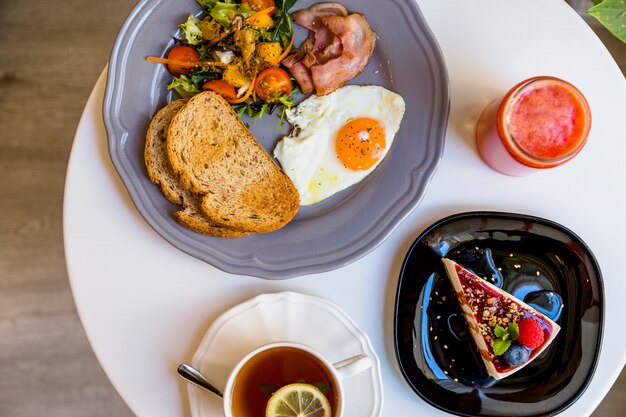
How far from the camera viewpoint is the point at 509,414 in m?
1.83

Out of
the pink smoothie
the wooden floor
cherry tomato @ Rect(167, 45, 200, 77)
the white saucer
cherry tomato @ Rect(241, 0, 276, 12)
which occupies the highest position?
the pink smoothie

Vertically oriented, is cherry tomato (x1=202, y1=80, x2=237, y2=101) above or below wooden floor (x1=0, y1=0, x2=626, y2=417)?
above

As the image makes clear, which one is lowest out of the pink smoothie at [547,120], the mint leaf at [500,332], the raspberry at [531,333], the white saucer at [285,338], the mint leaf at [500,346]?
the white saucer at [285,338]

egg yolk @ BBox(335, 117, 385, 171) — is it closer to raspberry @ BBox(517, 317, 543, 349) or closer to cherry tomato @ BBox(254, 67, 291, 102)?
cherry tomato @ BBox(254, 67, 291, 102)

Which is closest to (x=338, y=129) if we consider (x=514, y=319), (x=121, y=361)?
(x=514, y=319)

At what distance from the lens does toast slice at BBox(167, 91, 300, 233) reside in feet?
6.18

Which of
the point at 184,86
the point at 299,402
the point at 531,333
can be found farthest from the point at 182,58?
the point at 531,333

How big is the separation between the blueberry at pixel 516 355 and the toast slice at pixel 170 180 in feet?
3.13

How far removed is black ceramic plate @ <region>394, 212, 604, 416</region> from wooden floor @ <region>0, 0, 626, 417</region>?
127cm

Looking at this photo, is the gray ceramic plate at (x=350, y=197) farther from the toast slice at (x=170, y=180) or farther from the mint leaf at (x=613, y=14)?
the mint leaf at (x=613, y=14)

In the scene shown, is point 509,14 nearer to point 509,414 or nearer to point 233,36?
point 233,36

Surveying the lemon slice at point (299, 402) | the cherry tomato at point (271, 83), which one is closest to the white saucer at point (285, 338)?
the lemon slice at point (299, 402)

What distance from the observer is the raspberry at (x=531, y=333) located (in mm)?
1806

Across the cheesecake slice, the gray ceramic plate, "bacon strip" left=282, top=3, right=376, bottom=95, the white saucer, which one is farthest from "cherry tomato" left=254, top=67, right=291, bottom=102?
the cheesecake slice
